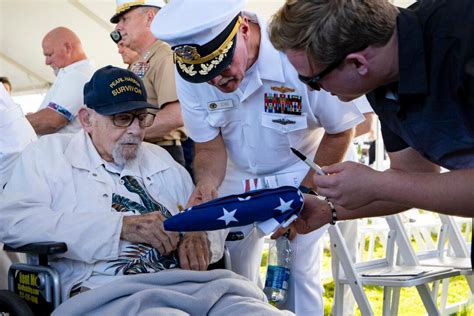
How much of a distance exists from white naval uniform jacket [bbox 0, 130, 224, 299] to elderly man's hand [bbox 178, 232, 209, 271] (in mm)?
45

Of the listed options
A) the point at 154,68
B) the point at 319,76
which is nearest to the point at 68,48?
the point at 154,68

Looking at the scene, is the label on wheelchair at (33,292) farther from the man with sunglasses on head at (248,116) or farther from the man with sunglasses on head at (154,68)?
the man with sunglasses on head at (154,68)

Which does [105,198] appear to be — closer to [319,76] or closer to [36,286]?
[36,286]

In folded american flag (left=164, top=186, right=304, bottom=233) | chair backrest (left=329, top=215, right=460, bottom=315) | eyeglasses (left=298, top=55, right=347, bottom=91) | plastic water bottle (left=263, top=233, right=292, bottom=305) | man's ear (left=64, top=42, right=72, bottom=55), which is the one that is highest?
eyeglasses (left=298, top=55, right=347, bottom=91)

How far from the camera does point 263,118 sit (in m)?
3.33

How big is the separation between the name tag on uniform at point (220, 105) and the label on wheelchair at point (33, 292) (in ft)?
3.13

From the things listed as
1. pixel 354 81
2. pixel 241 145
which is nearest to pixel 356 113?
pixel 241 145

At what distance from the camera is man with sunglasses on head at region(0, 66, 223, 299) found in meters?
3.08

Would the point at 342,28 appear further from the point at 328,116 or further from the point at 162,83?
the point at 162,83

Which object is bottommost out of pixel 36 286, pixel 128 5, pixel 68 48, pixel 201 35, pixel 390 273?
pixel 390 273

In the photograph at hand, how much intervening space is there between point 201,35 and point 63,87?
2.12m

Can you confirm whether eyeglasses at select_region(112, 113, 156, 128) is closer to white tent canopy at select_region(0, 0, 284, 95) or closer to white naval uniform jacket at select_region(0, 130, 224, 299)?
white naval uniform jacket at select_region(0, 130, 224, 299)

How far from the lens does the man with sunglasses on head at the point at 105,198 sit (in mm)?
3078

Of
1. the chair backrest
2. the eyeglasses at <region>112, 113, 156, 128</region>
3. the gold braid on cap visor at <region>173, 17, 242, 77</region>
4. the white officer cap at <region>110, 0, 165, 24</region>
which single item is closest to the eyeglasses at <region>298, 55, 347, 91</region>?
the gold braid on cap visor at <region>173, 17, 242, 77</region>
